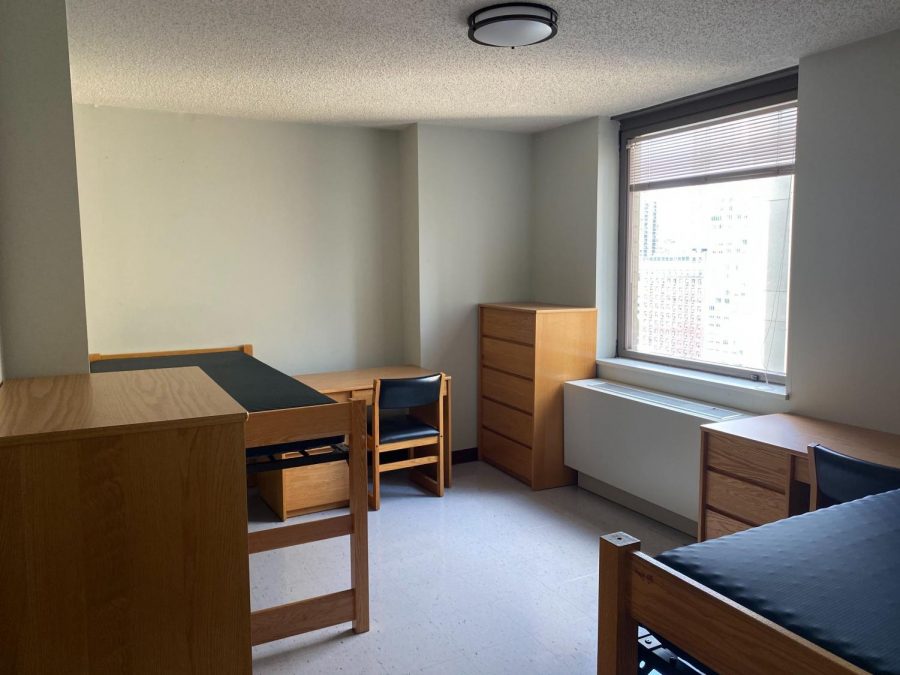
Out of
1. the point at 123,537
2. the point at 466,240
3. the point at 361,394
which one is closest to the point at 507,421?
the point at 361,394

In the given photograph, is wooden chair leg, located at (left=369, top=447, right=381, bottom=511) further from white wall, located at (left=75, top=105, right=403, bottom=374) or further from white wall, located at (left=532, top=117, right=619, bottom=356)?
white wall, located at (left=532, top=117, right=619, bottom=356)

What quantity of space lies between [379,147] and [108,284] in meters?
1.91

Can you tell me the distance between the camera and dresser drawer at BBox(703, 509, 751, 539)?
105 inches

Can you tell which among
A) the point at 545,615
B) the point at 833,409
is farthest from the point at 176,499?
the point at 833,409

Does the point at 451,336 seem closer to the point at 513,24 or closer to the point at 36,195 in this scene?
the point at 513,24

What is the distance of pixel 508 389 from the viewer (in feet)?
14.1

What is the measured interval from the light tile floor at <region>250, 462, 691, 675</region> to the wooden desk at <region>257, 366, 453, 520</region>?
92 millimetres

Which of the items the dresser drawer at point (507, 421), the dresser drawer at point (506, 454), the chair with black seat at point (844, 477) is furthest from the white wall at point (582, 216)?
the chair with black seat at point (844, 477)

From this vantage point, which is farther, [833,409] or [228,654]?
[833,409]

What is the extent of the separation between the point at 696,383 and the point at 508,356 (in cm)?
123

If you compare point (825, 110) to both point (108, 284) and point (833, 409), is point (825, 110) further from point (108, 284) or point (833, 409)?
point (108, 284)

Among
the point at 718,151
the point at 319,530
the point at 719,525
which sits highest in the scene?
the point at 718,151

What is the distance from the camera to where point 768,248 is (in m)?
3.26

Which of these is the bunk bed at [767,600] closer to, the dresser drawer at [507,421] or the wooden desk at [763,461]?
the wooden desk at [763,461]
